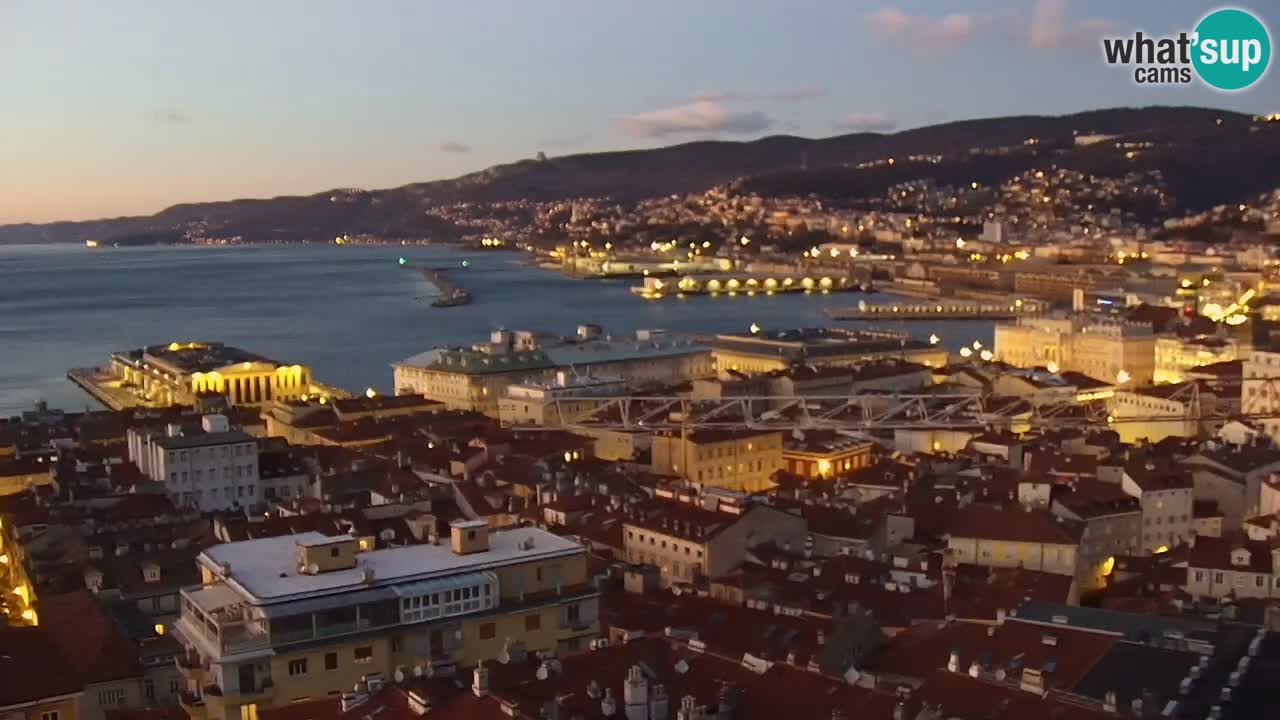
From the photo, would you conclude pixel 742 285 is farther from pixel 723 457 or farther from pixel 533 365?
pixel 723 457

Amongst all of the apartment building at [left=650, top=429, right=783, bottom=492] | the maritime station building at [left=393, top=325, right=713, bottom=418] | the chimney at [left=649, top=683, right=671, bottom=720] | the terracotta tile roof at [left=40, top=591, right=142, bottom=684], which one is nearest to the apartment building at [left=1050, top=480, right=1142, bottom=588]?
the apartment building at [left=650, top=429, right=783, bottom=492]

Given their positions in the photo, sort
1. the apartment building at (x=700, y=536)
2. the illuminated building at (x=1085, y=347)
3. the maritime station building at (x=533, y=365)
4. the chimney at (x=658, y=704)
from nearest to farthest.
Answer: the chimney at (x=658, y=704), the apartment building at (x=700, y=536), the maritime station building at (x=533, y=365), the illuminated building at (x=1085, y=347)

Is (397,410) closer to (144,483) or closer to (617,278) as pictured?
(144,483)

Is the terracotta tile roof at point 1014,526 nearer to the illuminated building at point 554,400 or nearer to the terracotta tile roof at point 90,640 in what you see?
the terracotta tile roof at point 90,640

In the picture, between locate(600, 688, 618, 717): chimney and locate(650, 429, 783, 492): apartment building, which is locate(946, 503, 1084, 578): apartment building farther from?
locate(600, 688, 618, 717): chimney

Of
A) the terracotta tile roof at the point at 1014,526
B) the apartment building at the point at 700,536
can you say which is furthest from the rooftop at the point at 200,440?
the terracotta tile roof at the point at 1014,526

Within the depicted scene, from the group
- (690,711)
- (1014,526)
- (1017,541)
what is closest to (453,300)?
(1014,526)
